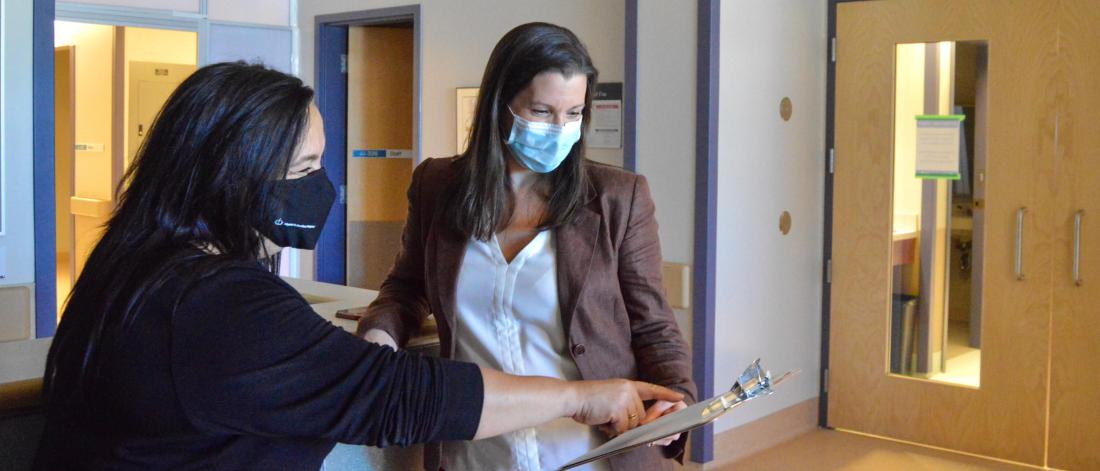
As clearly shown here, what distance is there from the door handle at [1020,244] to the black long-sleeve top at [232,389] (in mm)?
4030

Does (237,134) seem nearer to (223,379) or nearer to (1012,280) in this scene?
(223,379)

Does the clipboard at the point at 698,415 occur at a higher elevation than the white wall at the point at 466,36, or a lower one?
lower

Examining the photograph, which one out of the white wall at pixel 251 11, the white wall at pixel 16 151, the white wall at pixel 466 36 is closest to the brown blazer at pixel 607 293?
the white wall at pixel 16 151

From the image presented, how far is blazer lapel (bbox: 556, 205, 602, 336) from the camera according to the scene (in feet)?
6.08

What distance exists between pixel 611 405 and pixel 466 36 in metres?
4.57

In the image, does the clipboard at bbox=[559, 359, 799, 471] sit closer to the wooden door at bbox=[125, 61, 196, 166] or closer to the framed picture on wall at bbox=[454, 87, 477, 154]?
the framed picture on wall at bbox=[454, 87, 477, 154]

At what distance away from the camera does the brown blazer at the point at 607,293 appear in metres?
1.85

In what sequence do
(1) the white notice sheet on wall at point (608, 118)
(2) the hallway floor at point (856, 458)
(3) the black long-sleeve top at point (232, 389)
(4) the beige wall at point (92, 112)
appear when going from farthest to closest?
(4) the beige wall at point (92, 112) → (1) the white notice sheet on wall at point (608, 118) → (2) the hallway floor at point (856, 458) → (3) the black long-sleeve top at point (232, 389)

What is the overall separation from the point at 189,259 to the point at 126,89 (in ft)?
25.3

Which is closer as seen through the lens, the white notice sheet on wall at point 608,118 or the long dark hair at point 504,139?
the long dark hair at point 504,139

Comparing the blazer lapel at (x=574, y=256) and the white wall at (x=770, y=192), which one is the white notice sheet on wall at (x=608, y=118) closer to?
the white wall at (x=770, y=192)

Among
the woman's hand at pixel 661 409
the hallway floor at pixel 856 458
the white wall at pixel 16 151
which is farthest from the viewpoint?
the hallway floor at pixel 856 458

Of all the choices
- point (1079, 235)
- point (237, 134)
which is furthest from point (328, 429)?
point (1079, 235)

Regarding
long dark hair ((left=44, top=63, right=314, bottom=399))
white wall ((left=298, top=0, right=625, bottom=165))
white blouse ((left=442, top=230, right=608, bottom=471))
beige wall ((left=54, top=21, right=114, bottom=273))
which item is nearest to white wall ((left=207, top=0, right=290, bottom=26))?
white wall ((left=298, top=0, right=625, bottom=165))
